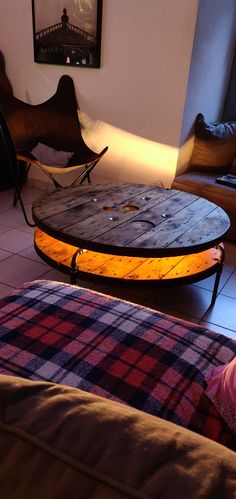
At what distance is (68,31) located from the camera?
3.26m

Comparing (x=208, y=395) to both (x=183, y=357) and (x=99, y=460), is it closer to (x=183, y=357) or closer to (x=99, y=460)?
(x=183, y=357)

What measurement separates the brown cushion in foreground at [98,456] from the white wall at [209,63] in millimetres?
2938

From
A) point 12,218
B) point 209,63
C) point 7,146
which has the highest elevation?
point 209,63

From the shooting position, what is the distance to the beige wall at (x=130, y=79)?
287cm

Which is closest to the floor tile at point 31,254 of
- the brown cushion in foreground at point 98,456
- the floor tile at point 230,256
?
the floor tile at point 230,256

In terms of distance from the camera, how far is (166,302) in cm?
216

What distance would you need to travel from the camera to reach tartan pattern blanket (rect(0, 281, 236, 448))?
917 millimetres

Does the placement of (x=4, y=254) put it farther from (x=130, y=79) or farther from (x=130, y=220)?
(x=130, y=79)

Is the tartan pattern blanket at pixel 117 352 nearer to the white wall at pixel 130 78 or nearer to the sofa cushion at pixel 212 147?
the white wall at pixel 130 78

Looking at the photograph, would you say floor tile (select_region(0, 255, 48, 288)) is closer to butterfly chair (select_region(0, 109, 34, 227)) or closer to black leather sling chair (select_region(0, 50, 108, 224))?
butterfly chair (select_region(0, 109, 34, 227))

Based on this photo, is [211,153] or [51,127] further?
[51,127]

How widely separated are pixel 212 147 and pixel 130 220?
1639 millimetres

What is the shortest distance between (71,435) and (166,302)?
1767 mm

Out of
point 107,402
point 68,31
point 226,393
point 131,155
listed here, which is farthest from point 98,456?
point 68,31
